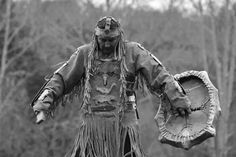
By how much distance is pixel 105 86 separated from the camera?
6.39 meters

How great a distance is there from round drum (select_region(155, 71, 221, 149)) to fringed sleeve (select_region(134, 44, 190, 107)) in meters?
0.13

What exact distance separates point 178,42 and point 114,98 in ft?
65.4

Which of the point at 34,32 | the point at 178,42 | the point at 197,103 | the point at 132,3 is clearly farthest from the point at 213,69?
the point at 197,103

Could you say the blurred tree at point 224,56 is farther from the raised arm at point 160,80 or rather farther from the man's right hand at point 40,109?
the man's right hand at point 40,109

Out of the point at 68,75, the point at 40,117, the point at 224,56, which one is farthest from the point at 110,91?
the point at 224,56

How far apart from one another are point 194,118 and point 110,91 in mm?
836

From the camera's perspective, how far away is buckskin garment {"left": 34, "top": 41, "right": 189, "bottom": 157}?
6297mm

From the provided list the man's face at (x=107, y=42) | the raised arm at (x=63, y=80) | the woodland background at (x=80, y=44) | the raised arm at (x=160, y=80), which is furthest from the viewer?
the woodland background at (x=80, y=44)

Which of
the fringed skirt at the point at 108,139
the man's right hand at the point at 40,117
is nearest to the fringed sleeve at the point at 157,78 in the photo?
the fringed skirt at the point at 108,139

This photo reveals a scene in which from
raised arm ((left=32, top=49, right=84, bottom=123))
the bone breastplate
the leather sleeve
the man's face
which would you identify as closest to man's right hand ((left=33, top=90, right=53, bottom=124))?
raised arm ((left=32, top=49, right=84, bottom=123))

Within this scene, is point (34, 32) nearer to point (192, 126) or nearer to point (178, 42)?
point (178, 42)

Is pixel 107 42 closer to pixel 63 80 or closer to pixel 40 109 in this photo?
pixel 63 80

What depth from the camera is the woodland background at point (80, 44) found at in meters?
23.7

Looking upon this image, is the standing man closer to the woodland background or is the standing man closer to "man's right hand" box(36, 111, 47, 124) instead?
"man's right hand" box(36, 111, 47, 124)
